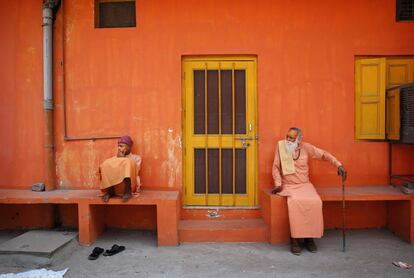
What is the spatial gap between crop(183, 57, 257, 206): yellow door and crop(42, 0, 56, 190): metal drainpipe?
1934 mm

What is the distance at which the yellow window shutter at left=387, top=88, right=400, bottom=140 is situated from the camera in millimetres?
5141

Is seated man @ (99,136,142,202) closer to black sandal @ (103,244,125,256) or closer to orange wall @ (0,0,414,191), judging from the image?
orange wall @ (0,0,414,191)

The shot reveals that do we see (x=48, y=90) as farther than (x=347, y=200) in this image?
Yes

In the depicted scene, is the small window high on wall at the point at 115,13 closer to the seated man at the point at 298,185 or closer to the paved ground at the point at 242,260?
the seated man at the point at 298,185

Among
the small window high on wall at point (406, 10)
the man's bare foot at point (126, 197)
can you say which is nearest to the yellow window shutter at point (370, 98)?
the small window high on wall at point (406, 10)

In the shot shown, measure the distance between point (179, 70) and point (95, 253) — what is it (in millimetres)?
2688

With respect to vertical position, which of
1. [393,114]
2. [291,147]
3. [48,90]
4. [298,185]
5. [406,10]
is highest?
[406,10]

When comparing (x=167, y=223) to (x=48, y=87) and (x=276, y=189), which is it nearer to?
(x=276, y=189)

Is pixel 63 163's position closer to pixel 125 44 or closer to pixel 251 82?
pixel 125 44

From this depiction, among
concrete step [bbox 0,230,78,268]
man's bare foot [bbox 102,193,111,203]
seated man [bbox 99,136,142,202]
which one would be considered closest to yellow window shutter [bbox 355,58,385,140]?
seated man [bbox 99,136,142,202]

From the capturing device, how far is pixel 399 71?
550 centimetres

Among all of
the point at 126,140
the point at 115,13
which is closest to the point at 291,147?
the point at 126,140

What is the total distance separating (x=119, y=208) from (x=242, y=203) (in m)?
1.82

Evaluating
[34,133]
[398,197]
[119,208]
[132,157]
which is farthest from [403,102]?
[34,133]
